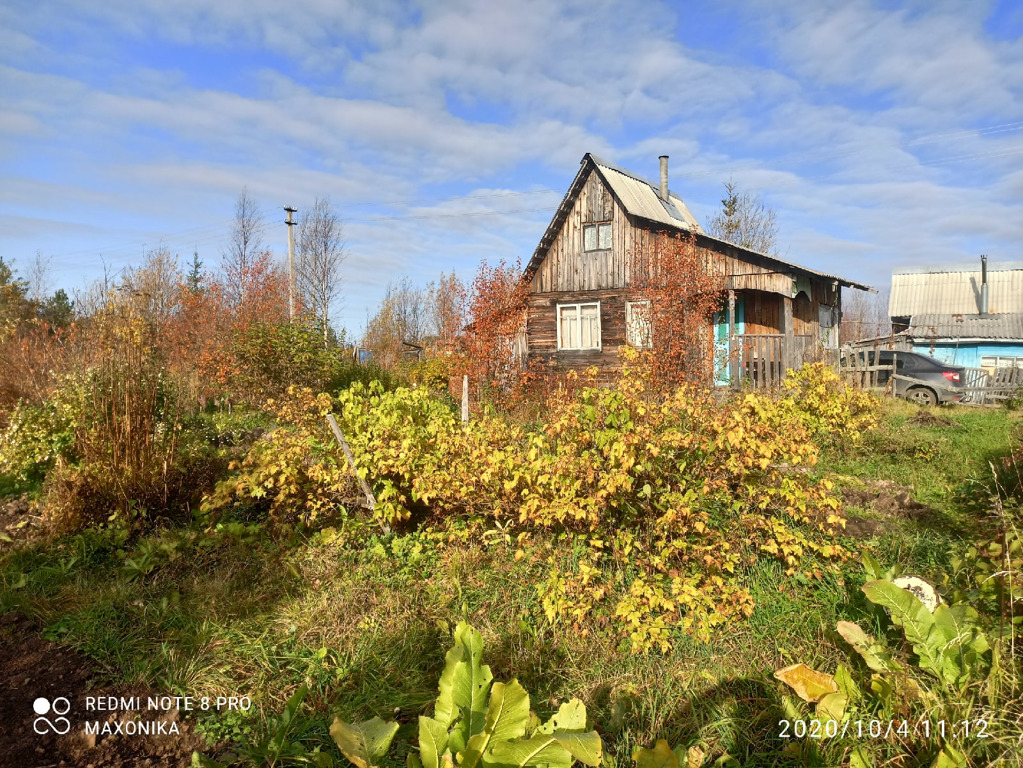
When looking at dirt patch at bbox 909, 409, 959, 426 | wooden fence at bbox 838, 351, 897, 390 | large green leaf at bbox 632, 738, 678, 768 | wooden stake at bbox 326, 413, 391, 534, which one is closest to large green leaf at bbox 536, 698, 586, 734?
large green leaf at bbox 632, 738, 678, 768

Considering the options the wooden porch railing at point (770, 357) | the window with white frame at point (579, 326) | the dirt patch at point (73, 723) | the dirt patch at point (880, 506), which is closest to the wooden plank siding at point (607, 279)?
the window with white frame at point (579, 326)

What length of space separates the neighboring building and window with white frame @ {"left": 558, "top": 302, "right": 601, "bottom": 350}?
16.1 meters

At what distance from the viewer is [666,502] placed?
385cm

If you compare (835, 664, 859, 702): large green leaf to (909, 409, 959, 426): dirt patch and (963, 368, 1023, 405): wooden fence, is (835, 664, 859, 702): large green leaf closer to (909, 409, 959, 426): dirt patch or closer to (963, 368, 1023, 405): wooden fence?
(909, 409, 959, 426): dirt patch

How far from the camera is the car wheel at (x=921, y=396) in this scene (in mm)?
15047

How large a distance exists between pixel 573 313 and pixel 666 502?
12.7 metres

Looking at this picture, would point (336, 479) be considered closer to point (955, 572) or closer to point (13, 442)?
point (13, 442)

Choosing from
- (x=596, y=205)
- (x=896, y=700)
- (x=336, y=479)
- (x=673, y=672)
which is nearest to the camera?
(x=896, y=700)

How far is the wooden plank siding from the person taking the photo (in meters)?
14.3

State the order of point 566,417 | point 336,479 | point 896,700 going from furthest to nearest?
point 336,479 → point 566,417 → point 896,700

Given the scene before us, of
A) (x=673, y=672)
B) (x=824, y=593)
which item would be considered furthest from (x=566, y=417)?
(x=824, y=593)

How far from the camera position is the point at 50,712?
287 cm

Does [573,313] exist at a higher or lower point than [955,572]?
higher

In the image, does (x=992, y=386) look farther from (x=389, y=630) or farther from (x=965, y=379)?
(x=389, y=630)
